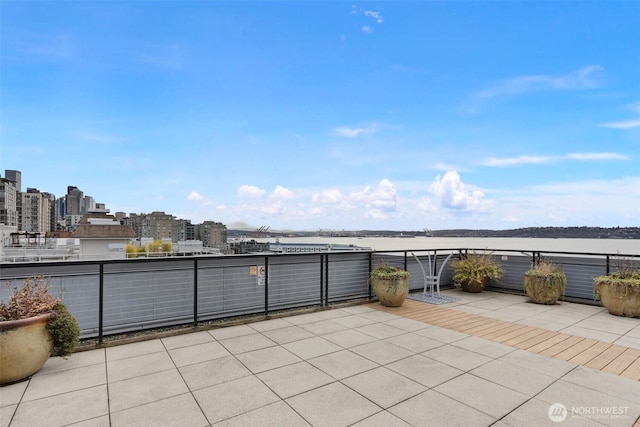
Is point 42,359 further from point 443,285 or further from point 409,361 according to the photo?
point 443,285

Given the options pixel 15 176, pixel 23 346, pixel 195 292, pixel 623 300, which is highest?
pixel 15 176

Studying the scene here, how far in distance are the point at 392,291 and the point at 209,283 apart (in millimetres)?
3158

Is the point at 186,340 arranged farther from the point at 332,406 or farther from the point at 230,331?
the point at 332,406

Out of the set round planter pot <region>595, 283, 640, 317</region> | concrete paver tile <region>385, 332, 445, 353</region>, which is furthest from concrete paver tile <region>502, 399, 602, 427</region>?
round planter pot <region>595, 283, 640, 317</region>

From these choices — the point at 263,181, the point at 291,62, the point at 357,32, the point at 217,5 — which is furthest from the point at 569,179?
the point at 263,181

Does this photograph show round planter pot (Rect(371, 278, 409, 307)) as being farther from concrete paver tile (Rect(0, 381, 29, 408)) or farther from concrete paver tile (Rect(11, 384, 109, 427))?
concrete paver tile (Rect(0, 381, 29, 408))

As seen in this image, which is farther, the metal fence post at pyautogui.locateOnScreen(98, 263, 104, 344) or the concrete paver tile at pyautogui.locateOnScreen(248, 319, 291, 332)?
the concrete paver tile at pyautogui.locateOnScreen(248, 319, 291, 332)

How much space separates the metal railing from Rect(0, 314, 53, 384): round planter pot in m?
0.86

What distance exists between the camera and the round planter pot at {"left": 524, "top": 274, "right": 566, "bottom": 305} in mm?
6422

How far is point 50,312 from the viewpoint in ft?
10.4

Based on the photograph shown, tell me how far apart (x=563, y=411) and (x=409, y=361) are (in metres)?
1.36

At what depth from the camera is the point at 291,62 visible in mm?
14484

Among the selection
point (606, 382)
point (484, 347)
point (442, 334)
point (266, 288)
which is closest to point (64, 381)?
point (266, 288)

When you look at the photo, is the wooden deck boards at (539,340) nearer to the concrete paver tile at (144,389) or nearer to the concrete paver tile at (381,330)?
the concrete paver tile at (381,330)
